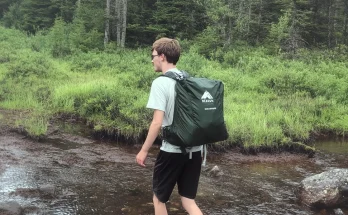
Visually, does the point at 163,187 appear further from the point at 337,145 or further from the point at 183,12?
the point at 183,12

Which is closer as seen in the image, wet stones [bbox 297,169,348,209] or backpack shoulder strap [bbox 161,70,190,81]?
backpack shoulder strap [bbox 161,70,190,81]

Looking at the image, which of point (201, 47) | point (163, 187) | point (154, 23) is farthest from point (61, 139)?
Answer: point (154, 23)

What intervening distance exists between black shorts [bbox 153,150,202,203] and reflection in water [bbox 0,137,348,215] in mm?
1920


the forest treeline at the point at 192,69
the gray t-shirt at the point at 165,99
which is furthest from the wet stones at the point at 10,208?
the forest treeline at the point at 192,69

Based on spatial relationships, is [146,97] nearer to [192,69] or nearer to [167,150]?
[192,69]

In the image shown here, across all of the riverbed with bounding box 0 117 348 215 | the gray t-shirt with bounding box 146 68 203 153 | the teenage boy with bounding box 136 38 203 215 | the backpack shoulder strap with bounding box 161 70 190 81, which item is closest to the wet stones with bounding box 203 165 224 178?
the riverbed with bounding box 0 117 348 215

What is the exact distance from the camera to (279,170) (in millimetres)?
8406

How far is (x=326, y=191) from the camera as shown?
6.37 metres

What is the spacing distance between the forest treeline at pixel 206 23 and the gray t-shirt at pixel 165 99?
69.1 ft

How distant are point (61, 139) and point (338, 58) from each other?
2270cm

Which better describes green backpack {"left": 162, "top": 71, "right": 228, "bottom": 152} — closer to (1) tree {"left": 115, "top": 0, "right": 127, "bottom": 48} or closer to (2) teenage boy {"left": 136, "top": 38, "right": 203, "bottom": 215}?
(2) teenage boy {"left": 136, "top": 38, "right": 203, "bottom": 215}

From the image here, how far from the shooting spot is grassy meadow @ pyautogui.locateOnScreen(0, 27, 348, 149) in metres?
9.89

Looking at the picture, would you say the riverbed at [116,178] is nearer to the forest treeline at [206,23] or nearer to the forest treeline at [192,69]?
the forest treeline at [192,69]

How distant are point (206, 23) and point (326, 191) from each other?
1077 inches
